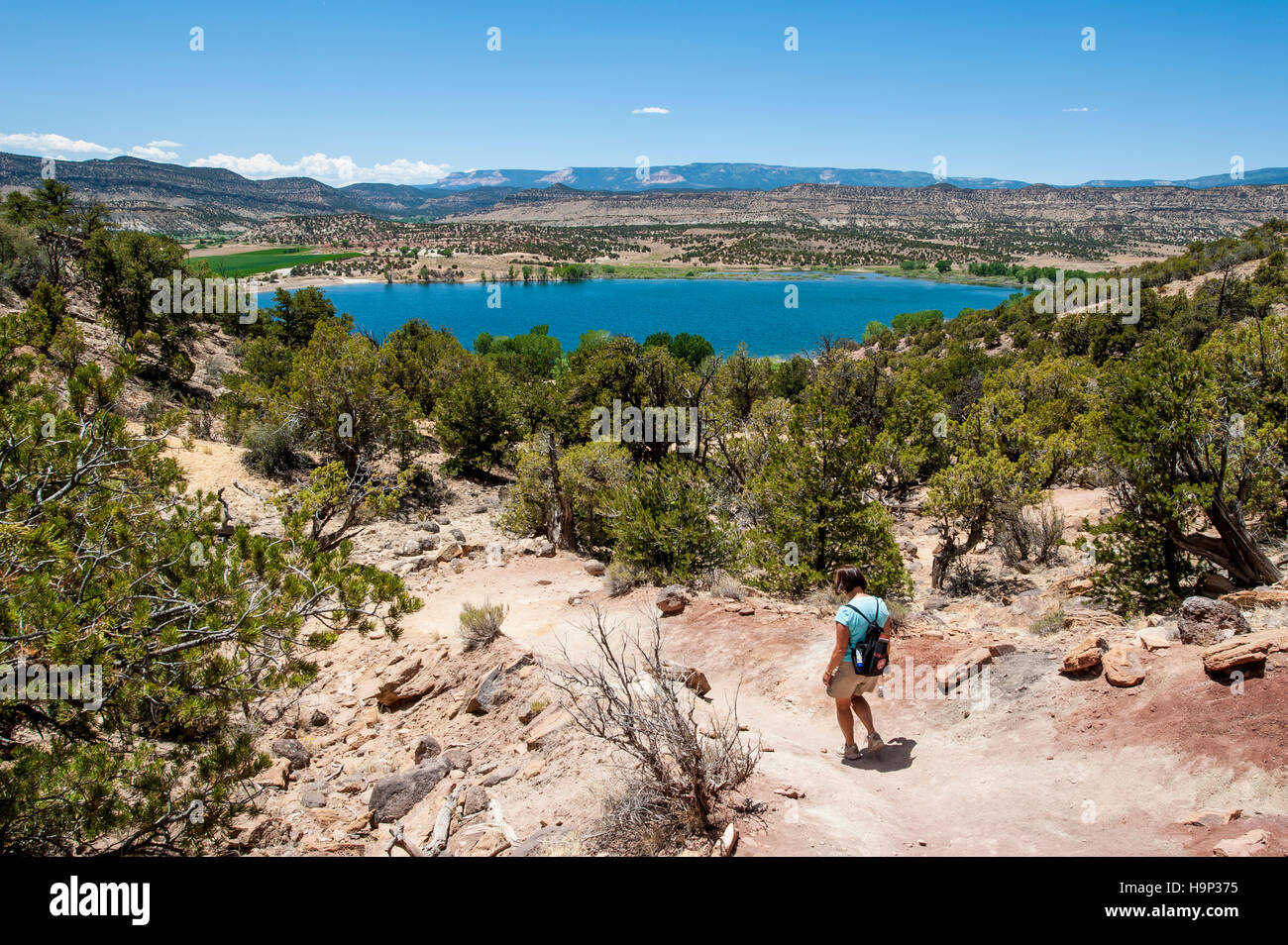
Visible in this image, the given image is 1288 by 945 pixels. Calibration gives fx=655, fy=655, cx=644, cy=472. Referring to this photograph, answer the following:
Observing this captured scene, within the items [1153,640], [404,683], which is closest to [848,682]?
[1153,640]

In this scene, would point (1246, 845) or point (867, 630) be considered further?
point (867, 630)

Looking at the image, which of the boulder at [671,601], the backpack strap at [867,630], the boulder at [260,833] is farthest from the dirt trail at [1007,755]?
the boulder at [260,833]

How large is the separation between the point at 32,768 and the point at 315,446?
68.5ft

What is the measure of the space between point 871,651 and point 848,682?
1.42ft

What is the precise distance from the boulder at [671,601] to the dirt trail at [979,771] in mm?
1956

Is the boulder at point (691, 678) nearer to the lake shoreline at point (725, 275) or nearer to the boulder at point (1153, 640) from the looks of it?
the boulder at point (1153, 640)

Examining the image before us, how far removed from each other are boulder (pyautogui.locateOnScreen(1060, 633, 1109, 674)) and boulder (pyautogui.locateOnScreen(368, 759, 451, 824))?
290 inches

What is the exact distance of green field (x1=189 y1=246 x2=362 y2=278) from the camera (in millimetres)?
128250

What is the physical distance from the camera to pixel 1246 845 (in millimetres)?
4199

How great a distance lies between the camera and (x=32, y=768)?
4621 millimetres

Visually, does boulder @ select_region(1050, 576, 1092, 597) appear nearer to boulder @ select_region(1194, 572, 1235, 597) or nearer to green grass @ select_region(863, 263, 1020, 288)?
boulder @ select_region(1194, 572, 1235, 597)

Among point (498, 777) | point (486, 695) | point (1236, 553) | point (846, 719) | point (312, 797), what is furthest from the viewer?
point (1236, 553)

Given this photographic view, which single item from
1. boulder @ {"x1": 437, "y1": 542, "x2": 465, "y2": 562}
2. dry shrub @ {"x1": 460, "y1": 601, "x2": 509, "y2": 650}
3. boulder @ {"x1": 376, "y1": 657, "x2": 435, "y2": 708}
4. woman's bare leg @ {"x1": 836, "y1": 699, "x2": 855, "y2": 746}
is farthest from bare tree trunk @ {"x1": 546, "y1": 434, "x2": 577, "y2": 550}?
woman's bare leg @ {"x1": 836, "y1": 699, "x2": 855, "y2": 746}

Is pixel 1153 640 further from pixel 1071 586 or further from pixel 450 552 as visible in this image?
pixel 450 552
